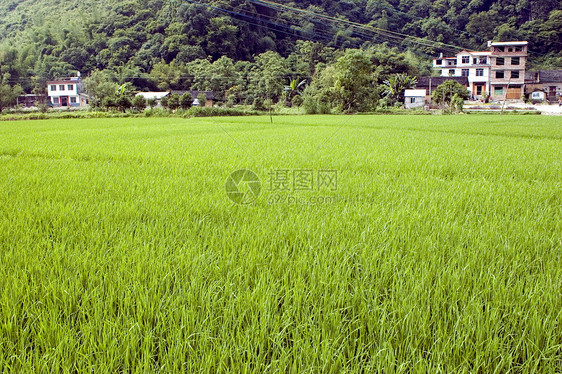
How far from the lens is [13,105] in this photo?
26766mm

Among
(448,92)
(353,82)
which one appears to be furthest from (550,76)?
(353,82)

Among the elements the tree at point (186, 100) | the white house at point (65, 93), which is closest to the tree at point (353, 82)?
the tree at point (186, 100)

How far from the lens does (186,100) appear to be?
70.2 feet

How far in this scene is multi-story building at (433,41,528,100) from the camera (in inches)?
1437

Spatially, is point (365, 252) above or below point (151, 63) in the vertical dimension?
below

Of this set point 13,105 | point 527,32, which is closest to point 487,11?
point 527,32

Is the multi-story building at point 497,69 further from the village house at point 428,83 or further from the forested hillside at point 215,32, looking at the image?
the village house at point 428,83

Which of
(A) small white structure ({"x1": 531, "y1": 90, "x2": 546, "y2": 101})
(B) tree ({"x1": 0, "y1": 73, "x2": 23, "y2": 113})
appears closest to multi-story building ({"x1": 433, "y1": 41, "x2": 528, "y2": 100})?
(A) small white structure ({"x1": 531, "y1": 90, "x2": 546, "y2": 101})

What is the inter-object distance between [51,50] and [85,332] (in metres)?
37.7

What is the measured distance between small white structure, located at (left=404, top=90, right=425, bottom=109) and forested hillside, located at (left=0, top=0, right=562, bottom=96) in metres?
4.67

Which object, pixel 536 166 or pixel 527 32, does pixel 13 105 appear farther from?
pixel 527 32

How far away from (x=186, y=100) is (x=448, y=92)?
68.0 ft

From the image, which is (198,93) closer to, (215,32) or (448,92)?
(215,32)

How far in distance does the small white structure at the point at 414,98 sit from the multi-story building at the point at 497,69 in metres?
7.91
